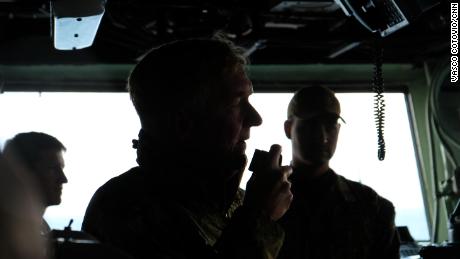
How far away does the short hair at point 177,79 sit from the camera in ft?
3.55

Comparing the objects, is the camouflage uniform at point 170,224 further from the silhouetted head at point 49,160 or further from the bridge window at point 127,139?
the bridge window at point 127,139

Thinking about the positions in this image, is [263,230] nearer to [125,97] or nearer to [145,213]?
[145,213]

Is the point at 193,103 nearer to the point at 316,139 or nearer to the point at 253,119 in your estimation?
the point at 253,119

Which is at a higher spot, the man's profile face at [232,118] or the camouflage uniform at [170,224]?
the man's profile face at [232,118]

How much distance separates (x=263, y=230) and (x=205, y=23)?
2195 mm

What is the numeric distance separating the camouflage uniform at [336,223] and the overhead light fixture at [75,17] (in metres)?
0.98

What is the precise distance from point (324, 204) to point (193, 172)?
1.10 m

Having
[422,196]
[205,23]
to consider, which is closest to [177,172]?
[205,23]

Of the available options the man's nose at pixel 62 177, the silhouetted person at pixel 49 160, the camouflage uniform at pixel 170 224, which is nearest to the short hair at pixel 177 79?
the camouflage uniform at pixel 170 224

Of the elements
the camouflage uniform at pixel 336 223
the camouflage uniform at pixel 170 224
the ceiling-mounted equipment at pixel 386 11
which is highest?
the ceiling-mounted equipment at pixel 386 11

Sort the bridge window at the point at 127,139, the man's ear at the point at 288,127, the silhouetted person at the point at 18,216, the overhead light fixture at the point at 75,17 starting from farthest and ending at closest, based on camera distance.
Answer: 1. the bridge window at the point at 127,139
2. the man's ear at the point at 288,127
3. the overhead light fixture at the point at 75,17
4. the silhouetted person at the point at 18,216

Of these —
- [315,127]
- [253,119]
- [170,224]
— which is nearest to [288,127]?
[315,127]

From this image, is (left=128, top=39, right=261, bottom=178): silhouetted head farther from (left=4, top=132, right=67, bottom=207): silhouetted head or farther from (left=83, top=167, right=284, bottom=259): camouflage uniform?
(left=4, top=132, right=67, bottom=207): silhouetted head

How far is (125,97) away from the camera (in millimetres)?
3709
